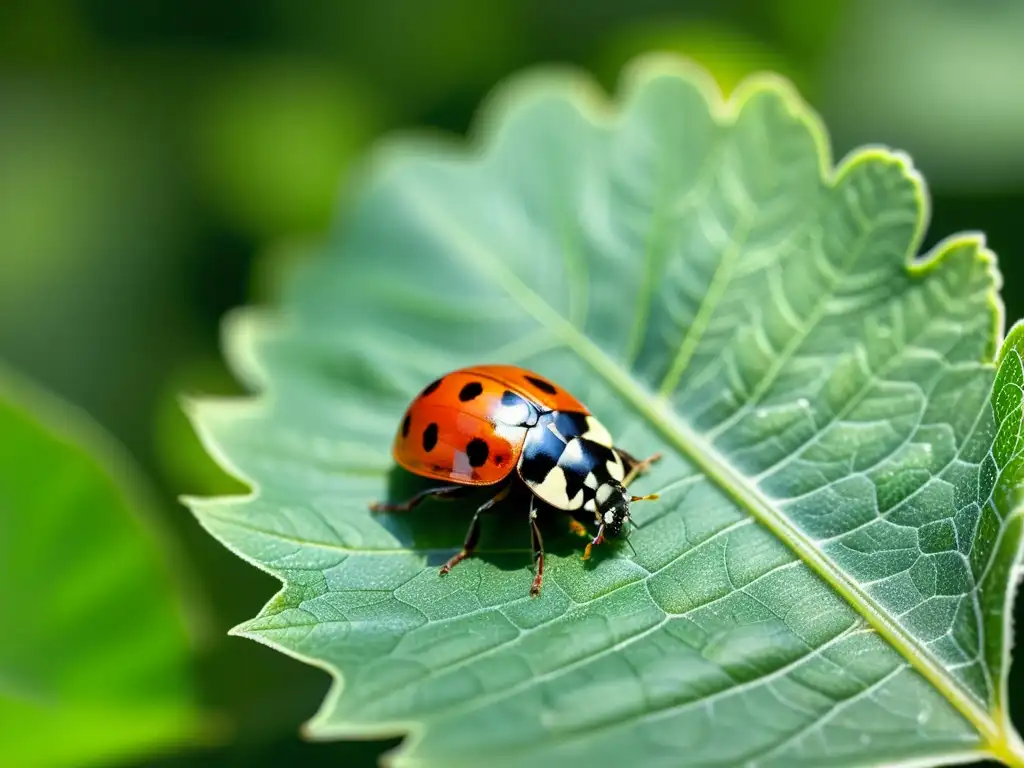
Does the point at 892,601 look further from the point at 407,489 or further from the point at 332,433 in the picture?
the point at 332,433

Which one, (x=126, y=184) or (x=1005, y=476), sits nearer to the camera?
(x=1005, y=476)

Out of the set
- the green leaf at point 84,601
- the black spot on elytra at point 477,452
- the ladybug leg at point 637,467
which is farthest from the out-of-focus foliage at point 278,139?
the ladybug leg at point 637,467

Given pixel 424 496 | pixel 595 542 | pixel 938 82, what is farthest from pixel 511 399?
pixel 938 82

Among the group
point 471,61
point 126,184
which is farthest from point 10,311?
point 471,61

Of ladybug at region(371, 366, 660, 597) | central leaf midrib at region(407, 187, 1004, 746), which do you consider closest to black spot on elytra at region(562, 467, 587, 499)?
ladybug at region(371, 366, 660, 597)

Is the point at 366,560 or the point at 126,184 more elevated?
the point at 126,184

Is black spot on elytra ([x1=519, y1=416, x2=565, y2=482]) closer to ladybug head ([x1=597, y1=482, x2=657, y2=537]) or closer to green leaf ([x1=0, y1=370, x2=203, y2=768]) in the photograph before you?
ladybug head ([x1=597, y1=482, x2=657, y2=537])
